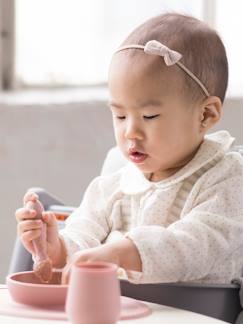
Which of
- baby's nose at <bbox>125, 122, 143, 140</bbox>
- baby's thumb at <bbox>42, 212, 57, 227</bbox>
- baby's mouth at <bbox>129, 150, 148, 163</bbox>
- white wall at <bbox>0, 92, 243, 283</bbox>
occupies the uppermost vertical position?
baby's nose at <bbox>125, 122, 143, 140</bbox>

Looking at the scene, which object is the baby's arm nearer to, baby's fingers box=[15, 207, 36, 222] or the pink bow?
baby's fingers box=[15, 207, 36, 222]

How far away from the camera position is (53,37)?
250 cm

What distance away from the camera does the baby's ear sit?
4.51 feet

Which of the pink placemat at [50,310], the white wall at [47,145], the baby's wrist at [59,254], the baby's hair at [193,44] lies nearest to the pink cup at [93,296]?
the pink placemat at [50,310]

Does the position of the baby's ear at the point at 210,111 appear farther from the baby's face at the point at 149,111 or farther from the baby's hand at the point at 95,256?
the baby's hand at the point at 95,256

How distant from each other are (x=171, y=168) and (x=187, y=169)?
0.04 metres

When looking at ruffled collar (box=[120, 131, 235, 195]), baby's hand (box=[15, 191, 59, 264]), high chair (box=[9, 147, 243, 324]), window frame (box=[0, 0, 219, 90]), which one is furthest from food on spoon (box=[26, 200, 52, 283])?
window frame (box=[0, 0, 219, 90])

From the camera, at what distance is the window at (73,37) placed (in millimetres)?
2496

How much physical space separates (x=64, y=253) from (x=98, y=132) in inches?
36.6

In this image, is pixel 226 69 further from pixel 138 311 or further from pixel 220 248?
pixel 138 311

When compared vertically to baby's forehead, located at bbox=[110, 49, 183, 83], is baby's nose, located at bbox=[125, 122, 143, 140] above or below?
below

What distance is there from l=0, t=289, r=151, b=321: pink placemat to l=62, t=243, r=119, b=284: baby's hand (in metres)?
0.06

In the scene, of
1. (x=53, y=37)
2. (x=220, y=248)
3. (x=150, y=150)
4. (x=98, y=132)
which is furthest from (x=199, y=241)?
(x=53, y=37)

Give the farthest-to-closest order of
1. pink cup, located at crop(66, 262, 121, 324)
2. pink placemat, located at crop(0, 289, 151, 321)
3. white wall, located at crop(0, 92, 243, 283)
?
white wall, located at crop(0, 92, 243, 283), pink placemat, located at crop(0, 289, 151, 321), pink cup, located at crop(66, 262, 121, 324)
